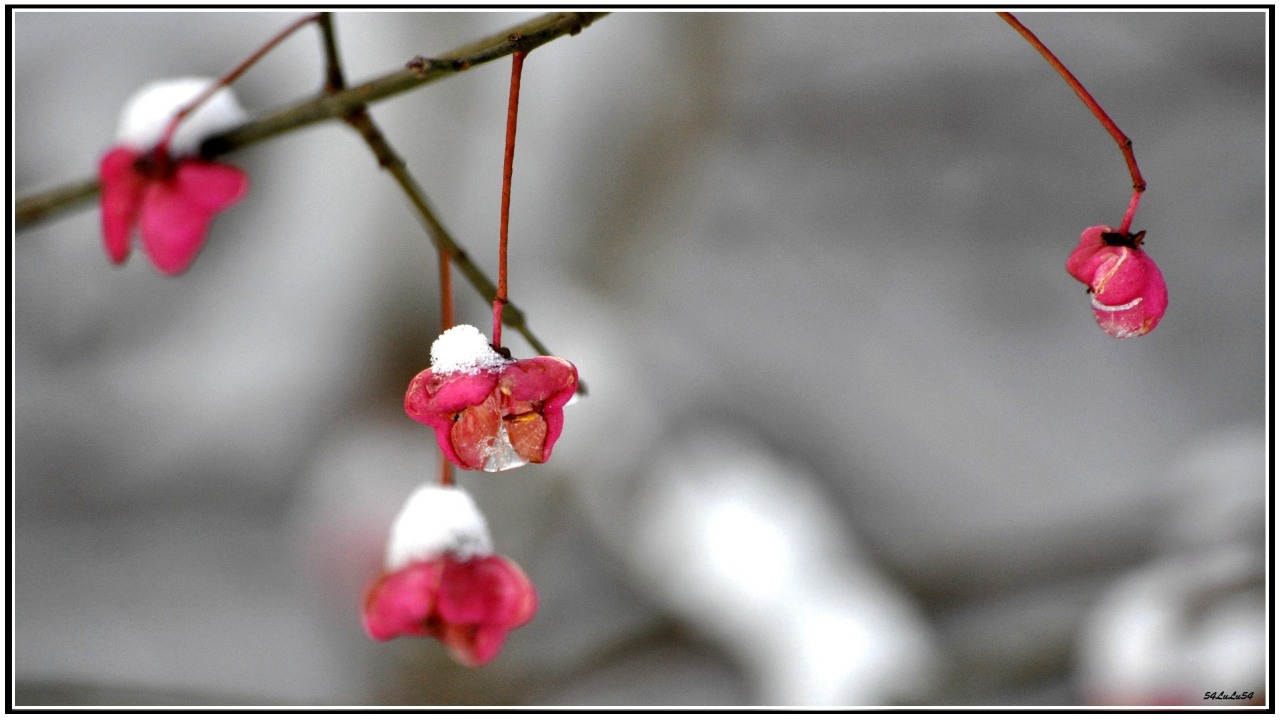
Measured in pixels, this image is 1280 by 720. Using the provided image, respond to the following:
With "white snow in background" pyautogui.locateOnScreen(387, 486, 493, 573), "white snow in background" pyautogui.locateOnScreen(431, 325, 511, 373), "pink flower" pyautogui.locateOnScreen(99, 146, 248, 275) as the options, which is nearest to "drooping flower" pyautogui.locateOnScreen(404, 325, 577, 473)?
"white snow in background" pyautogui.locateOnScreen(431, 325, 511, 373)

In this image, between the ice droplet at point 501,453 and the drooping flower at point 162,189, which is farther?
the drooping flower at point 162,189

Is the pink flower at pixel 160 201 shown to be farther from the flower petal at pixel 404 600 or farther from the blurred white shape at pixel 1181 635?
the blurred white shape at pixel 1181 635

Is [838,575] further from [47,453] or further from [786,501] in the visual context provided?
[47,453]

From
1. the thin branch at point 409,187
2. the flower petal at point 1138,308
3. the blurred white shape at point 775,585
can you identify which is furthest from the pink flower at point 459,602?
the blurred white shape at point 775,585

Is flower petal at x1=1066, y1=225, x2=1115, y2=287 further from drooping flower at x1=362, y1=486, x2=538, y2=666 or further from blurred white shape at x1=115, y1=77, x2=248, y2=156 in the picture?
blurred white shape at x1=115, y1=77, x2=248, y2=156

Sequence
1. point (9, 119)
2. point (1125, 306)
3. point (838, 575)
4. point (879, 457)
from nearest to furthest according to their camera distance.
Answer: point (1125, 306) < point (9, 119) < point (838, 575) < point (879, 457)

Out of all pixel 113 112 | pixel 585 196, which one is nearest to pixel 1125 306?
pixel 585 196
